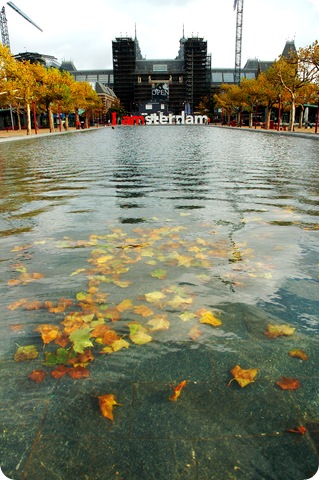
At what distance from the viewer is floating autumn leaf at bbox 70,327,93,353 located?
2621 millimetres

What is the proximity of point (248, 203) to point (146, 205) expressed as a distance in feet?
6.91

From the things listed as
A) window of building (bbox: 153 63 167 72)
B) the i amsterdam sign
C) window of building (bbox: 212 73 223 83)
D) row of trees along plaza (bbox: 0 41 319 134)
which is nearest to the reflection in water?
row of trees along plaza (bbox: 0 41 319 134)

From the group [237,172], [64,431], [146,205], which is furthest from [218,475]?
[237,172]

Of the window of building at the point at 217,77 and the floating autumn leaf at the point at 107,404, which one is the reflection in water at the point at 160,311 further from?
the window of building at the point at 217,77

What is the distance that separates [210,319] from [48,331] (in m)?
1.30

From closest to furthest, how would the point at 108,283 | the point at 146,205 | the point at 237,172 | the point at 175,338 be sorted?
the point at 175,338, the point at 108,283, the point at 146,205, the point at 237,172

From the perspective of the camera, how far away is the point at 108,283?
3.73m

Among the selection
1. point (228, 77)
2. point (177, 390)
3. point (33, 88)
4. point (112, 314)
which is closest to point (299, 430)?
point (177, 390)

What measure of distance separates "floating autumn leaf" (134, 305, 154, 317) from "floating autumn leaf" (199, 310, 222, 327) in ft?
1.43

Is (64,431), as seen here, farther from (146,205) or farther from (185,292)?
(146,205)

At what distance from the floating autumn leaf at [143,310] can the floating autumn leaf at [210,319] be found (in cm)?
44

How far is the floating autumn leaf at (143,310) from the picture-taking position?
3103mm

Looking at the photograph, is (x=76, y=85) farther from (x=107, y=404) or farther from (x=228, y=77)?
(x=228, y=77)

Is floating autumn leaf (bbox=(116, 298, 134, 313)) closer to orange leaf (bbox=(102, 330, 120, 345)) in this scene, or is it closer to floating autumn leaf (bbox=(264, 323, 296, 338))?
orange leaf (bbox=(102, 330, 120, 345))
